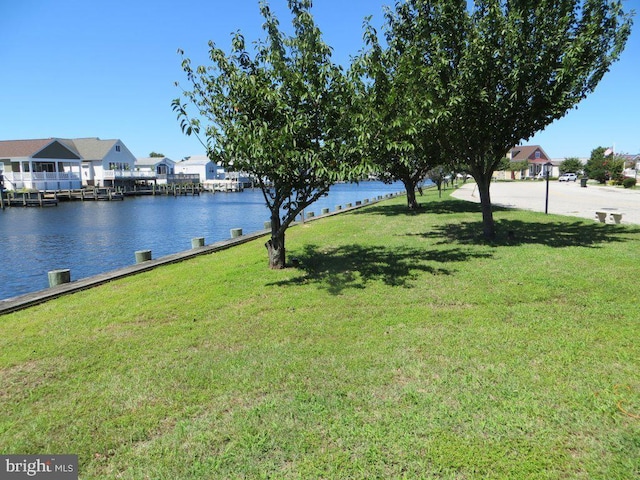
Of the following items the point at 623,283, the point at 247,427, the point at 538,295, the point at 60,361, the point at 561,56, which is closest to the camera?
the point at 247,427

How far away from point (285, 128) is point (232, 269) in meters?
4.02

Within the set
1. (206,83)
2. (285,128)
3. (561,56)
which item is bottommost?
(285,128)

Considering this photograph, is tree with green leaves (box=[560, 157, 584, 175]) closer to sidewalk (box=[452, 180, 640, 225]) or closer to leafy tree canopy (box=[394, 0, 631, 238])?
sidewalk (box=[452, 180, 640, 225])

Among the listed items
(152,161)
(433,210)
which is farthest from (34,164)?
(433,210)

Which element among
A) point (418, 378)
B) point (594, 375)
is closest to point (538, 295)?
point (594, 375)

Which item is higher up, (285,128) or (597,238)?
(285,128)

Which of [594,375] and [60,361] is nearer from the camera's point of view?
[594,375]

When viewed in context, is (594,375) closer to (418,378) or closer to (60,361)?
(418,378)

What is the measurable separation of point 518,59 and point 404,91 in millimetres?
3774

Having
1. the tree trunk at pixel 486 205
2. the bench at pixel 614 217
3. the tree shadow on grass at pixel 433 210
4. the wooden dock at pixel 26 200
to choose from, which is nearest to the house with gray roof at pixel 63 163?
the wooden dock at pixel 26 200

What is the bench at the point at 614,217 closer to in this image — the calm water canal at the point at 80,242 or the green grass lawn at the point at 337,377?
the green grass lawn at the point at 337,377

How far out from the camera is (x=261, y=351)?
17.4ft

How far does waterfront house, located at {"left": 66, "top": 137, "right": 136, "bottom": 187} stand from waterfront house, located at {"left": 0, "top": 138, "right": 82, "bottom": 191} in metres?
7.67

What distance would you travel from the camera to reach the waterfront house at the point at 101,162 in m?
71.8
